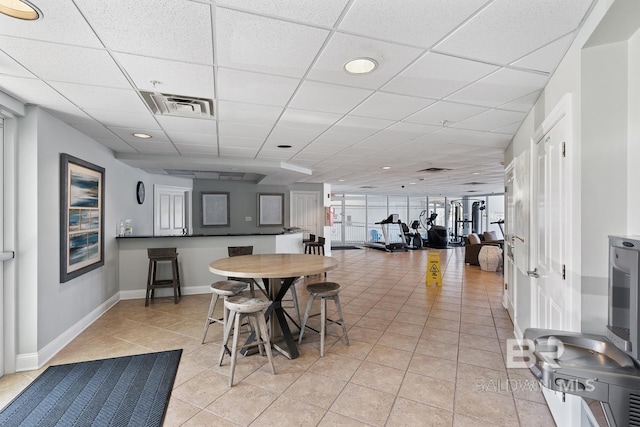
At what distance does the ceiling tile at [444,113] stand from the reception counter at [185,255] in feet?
11.3

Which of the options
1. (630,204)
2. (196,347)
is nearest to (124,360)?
(196,347)

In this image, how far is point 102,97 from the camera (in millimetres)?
2512

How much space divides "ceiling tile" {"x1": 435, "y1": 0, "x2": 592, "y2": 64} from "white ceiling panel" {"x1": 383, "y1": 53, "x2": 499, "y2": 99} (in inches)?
3.9

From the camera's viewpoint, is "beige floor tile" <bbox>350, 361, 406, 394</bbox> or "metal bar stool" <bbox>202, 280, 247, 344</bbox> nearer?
"beige floor tile" <bbox>350, 361, 406, 394</bbox>

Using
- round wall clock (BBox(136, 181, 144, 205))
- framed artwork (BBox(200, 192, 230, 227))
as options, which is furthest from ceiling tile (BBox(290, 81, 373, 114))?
framed artwork (BBox(200, 192, 230, 227))

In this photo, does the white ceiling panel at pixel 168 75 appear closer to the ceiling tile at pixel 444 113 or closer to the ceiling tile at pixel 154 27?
the ceiling tile at pixel 154 27

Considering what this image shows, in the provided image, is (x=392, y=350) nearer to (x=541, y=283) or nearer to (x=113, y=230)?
(x=541, y=283)

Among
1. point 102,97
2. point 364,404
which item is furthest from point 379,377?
point 102,97

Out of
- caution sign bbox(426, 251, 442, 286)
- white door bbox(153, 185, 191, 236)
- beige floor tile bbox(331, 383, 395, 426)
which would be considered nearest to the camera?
beige floor tile bbox(331, 383, 395, 426)

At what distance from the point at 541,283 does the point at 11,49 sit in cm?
397

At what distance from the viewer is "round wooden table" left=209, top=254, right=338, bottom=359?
270 cm

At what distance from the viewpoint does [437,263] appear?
5.89 meters

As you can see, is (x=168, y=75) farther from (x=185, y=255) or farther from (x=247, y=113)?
(x=185, y=255)

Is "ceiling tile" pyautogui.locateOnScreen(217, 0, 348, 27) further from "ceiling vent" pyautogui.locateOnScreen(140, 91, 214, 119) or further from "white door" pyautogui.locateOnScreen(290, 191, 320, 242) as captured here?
"white door" pyautogui.locateOnScreen(290, 191, 320, 242)
